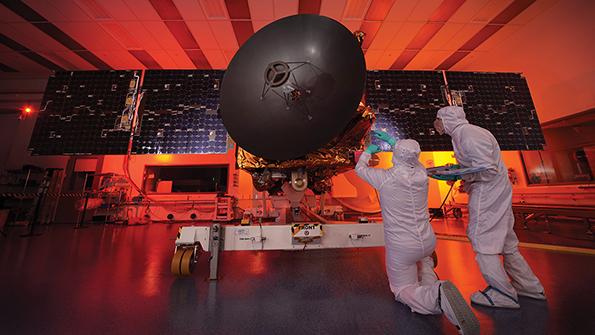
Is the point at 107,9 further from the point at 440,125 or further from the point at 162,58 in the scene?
the point at 440,125

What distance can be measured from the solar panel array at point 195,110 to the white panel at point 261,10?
1.52m

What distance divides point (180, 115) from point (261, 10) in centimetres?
243

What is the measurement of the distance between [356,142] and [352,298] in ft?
4.17

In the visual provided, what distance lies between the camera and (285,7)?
3.65m

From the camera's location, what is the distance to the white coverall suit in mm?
1253

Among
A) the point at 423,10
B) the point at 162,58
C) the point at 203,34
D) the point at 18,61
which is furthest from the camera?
the point at 18,61

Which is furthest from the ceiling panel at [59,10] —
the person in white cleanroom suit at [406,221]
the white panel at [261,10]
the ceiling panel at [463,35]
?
the ceiling panel at [463,35]

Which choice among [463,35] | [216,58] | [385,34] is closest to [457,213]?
[463,35]

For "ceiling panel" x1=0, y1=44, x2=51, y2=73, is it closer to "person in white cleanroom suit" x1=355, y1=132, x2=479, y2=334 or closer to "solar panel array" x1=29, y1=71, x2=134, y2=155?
"solar panel array" x1=29, y1=71, x2=134, y2=155

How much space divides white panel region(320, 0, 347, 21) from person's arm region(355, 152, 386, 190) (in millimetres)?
3397

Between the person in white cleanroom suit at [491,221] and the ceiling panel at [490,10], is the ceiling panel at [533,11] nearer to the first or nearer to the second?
the ceiling panel at [490,10]

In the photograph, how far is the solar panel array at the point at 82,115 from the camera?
2850 millimetres

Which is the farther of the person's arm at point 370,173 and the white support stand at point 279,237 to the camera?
the white support stand at point 279,237

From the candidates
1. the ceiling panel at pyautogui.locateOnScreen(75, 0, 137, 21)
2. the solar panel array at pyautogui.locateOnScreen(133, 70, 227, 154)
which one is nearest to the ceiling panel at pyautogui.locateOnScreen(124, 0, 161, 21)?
the ceiling panel at pyautogui.locateOnScreen(75, 0, 137, 21)
